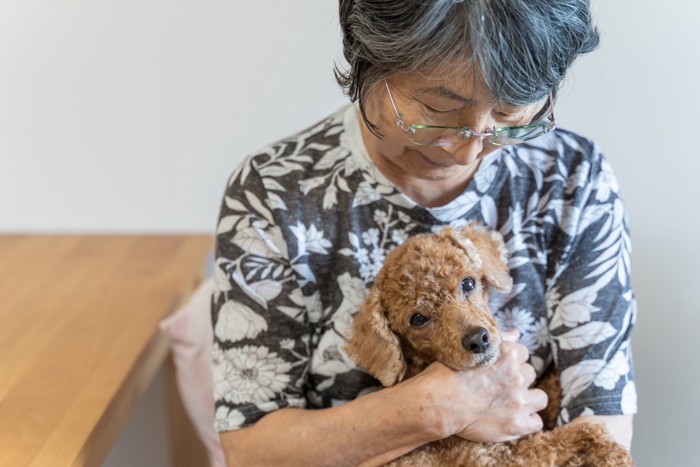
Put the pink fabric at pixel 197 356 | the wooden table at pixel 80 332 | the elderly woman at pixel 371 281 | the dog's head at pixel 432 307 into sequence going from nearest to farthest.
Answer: the dog's head at pixel 432 307 < the elderly woman at pixel 371 281 < the wooden table at pixel 80 332 < the pink fabric at pixel 197 356

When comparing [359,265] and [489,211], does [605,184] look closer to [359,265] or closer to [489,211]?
[489,211]

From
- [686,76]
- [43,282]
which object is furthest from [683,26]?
[43,282]

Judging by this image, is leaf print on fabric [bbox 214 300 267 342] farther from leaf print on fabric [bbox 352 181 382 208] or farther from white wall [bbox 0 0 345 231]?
white wall [bbox 0 0 345 231]

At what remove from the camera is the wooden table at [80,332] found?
1181mm

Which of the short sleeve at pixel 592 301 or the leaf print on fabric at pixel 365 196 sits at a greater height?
the leaf print on fabric at pixel 365 196

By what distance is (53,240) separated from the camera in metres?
1.81

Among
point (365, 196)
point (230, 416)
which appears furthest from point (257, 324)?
point (365, 196)

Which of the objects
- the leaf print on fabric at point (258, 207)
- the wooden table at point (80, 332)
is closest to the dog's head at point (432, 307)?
the leaf print on fabric at point (258, 207)

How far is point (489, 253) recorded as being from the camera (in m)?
1.04

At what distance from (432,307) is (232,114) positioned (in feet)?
2.81

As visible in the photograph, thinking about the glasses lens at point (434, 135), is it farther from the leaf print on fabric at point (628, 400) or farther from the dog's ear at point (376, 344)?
the leaf print on fabric at point (628, 400)

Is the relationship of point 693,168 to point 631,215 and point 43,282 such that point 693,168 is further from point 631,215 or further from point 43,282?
point 43,282

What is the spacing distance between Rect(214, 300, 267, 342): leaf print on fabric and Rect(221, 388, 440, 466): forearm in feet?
0.39

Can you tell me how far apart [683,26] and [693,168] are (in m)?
0.28
